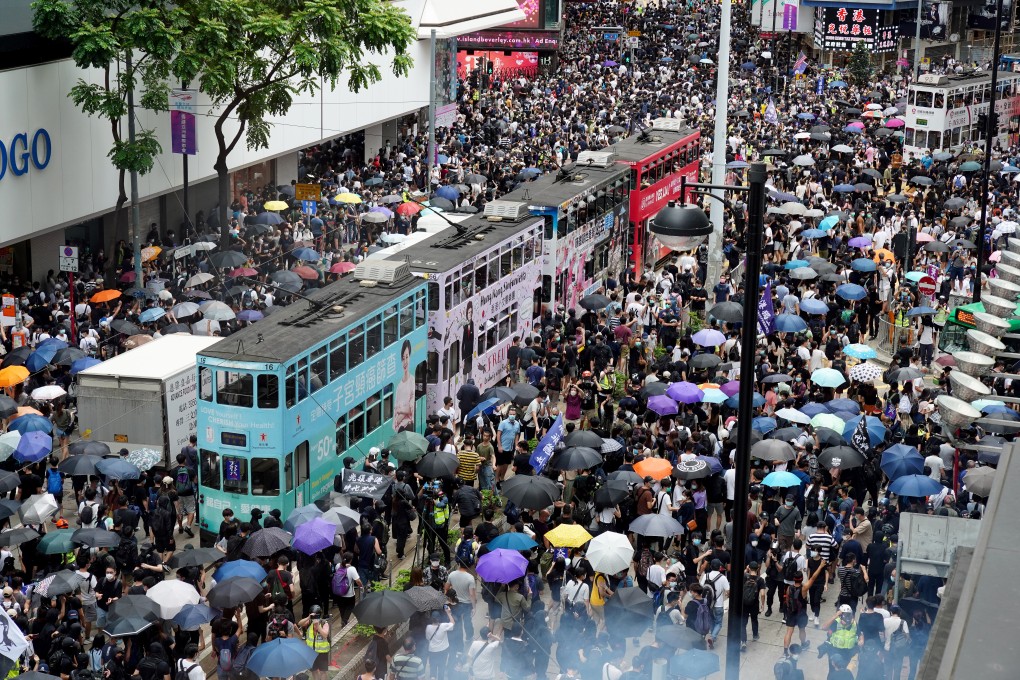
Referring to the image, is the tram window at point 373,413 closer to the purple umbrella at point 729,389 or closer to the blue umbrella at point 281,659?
the purple umbrella at point 729,389

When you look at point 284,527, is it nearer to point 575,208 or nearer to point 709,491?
point 709,491

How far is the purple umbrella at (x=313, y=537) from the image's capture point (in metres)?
17.8

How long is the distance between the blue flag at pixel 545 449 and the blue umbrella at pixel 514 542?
241 centimetres

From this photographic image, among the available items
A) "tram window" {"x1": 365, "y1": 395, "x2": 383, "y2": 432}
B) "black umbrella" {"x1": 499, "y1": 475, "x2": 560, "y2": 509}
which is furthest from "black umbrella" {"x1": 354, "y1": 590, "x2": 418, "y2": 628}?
"tram window" {"x1": 365, "y1": 395, "x2": 383, "y2": 432}

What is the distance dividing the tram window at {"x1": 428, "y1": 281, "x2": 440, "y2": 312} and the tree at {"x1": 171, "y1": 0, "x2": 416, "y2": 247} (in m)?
10.1

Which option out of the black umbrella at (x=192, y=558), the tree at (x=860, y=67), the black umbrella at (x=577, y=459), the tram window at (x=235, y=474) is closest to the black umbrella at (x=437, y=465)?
the black umbrella at (x=577, y=459)

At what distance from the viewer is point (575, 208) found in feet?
101

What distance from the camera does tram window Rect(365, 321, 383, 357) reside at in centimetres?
2195

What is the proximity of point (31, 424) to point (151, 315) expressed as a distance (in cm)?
683

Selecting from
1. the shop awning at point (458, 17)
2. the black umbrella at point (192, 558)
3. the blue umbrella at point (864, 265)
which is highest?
the shop awning at point (458, 17)

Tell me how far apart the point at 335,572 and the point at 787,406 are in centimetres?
879

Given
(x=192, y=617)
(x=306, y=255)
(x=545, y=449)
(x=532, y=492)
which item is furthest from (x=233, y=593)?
(x=306, y=255)

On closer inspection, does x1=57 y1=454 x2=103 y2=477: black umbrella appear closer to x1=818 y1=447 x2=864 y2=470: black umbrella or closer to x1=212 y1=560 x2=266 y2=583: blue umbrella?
x1=212 y1=560 x2=266 y2=583: blue umbrella

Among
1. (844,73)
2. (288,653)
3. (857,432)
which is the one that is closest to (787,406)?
(857,432)
